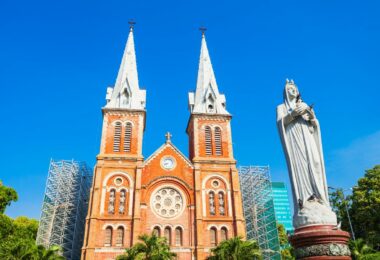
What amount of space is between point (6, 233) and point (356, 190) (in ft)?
90.1

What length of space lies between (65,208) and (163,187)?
9.61 m

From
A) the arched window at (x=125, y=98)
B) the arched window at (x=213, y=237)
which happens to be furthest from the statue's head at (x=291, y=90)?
the arched window at (x=125, y=98)

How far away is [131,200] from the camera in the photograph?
29.4 metres

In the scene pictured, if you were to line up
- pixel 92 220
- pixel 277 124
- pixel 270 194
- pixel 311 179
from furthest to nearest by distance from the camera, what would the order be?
pixel 270 194 < pixel 92 220 < pixel 277 124 < pixel 311 179

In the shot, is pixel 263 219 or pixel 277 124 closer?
pixel 277 124

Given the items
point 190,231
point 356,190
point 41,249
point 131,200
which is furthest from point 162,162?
point 356,190

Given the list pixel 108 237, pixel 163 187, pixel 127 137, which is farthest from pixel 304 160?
pixel 127 137

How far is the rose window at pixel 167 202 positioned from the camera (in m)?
29.8

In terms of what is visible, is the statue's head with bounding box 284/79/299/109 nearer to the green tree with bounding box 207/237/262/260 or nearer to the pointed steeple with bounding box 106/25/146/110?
Result: the green tree with bounding box 207/237/262/260

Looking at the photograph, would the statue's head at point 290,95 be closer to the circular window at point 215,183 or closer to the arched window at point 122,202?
the arched window at point 122,202

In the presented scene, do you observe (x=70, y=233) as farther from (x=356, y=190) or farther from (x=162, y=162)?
(x=356, y=190)

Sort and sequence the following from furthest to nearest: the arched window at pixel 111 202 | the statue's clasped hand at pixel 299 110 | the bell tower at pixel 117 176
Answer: the arched window at pixel 111 202 < the bell tower at pixel 117 176 < the statue's clasped hand at pixel 299 110

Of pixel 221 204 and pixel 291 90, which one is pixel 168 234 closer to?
pixel 221 204

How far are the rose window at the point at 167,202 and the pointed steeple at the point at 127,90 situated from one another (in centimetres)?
889
